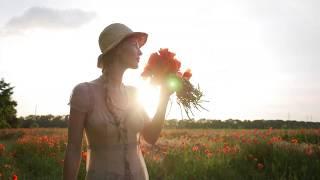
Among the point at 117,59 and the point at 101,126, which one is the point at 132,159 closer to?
the point at 101,126

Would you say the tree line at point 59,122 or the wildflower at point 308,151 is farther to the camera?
the tree line at point 59,122

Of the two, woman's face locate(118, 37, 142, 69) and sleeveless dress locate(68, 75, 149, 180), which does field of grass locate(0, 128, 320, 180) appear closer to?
sleeveless dress locate(68, 75, 149, 180)

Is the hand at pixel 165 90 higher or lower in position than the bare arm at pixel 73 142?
higher

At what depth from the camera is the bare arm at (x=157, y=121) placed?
2.76 metres

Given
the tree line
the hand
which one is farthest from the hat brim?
the tree line

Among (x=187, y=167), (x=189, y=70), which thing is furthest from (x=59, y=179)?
(x=189, y=70)

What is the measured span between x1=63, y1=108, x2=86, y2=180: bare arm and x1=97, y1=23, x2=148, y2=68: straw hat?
46 cm

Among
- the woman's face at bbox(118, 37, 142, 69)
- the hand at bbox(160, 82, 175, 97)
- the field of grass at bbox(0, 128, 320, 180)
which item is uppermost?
the woman's face at bbox(118, 37, 142, 69)

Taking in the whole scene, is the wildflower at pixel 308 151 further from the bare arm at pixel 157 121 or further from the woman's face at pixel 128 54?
the woman's face at pixel 128 54

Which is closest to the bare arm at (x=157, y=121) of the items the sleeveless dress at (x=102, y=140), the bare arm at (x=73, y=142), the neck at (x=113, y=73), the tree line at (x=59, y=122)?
the sleeveless dress at (x=102, y=140)

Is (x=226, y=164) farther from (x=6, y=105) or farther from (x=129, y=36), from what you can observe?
(x=6, y=105)

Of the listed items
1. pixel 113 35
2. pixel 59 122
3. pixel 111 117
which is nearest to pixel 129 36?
pixel 113 35

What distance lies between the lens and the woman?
2.47 metres

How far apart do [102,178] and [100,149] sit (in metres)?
0.19
